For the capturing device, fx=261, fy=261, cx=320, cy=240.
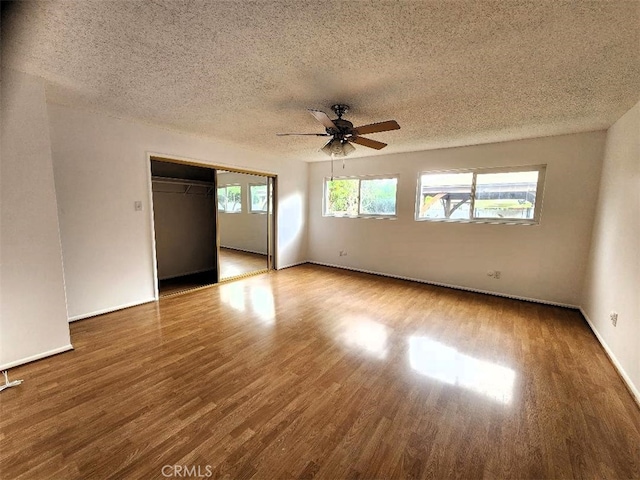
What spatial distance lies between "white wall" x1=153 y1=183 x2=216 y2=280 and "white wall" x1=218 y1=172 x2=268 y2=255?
55.5 inches

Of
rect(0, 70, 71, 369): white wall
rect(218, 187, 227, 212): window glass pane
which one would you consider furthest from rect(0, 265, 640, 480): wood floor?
rect(218, 187, 227, 212): window glass pane

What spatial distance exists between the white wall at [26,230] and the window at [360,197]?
175 inches

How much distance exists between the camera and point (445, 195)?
14.6ft

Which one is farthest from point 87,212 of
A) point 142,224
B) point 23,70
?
point 23,70

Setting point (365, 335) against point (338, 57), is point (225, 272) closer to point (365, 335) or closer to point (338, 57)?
point (365, 335)

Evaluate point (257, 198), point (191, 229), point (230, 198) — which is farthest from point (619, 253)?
point (230, 198)

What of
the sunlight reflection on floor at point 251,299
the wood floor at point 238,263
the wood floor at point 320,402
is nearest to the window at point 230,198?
the wood floor at point 238,263

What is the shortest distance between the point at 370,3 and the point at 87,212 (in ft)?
11.3

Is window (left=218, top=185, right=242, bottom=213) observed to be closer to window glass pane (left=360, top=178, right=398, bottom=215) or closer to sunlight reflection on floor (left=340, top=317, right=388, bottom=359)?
window glass pane (left=360, top=178, right=398, bottom=215)

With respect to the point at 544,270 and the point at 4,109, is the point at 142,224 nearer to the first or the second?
the point at 4,109

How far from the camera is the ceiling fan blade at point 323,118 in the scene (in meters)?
2.12

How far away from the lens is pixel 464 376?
2.13m

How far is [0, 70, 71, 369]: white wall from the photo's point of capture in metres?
2.00

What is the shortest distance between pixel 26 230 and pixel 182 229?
2968 millimetres
